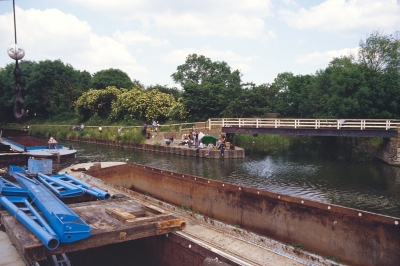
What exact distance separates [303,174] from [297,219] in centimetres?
1424

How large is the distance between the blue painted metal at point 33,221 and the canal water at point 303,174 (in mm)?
12903

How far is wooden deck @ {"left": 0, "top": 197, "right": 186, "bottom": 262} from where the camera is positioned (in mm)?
6847

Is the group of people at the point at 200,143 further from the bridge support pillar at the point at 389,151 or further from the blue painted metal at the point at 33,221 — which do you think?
the blue painted metal at the point at 33,221

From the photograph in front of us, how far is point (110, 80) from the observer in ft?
218

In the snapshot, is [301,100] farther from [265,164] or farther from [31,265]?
[31,265]

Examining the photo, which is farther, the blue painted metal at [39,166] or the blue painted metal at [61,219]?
the blue painted metal at [39,166]

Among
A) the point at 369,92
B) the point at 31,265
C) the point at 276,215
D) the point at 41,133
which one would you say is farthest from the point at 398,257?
the point at 41,133

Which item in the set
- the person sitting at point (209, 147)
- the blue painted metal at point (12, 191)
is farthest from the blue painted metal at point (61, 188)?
the person sitting at point (209, 147)

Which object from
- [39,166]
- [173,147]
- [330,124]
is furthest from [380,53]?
[39,166]

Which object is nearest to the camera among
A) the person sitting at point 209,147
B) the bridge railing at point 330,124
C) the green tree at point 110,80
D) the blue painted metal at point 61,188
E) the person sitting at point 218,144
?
the blue painted metal at point 61,188

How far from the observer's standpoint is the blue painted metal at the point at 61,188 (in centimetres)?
1116

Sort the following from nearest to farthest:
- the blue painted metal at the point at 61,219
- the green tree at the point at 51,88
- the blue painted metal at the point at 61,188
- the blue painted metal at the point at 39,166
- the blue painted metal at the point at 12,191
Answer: the blue painted metal at the point at 61,219, the blue painted metal at the point at 12,191, the blue painted metal at the point at 61,188, the blue painted metal at the point at 39,166, the green tree at the point at 51,88

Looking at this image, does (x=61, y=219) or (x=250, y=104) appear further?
(x=250, y=104)

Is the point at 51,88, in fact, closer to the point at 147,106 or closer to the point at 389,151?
the point at 147,106
